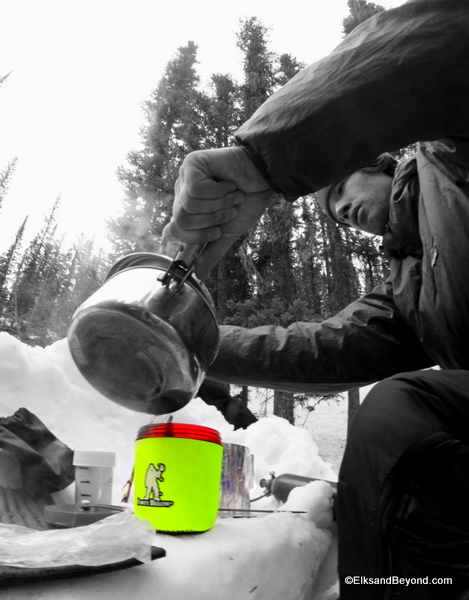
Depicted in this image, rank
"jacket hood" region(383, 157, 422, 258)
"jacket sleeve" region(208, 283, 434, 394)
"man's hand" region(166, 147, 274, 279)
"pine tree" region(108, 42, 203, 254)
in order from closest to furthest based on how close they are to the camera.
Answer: "man's hand" region(166, 147, 274, 279), "jacket hood" region(383, 157, 422, 258), "jacket sleeve" region(208, 283, 434, 394), "pine tree" region(108, 42, 203, 254)

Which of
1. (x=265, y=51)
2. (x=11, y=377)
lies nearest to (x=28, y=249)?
(x=265, y=51)

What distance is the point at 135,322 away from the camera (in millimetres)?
989

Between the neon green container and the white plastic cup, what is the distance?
0.46m

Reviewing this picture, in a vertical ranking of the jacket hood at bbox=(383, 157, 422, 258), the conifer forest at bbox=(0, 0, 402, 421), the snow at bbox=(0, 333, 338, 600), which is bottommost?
the snow at bbox=(0, 333, 338, 600)

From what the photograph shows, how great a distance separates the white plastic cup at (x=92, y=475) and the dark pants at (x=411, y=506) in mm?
885

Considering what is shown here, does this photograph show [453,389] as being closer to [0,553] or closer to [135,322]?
[135,322]

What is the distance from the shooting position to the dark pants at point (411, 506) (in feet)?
3.28

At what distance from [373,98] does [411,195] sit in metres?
1.03

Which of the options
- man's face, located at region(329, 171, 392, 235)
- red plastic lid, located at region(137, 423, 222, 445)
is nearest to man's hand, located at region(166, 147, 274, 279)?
red plastic lid, located at region(137, 423, 222, 445)

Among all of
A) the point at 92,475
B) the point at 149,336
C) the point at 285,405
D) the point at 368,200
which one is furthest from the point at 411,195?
the point at 285,405

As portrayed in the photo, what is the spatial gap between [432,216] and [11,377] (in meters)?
2.06

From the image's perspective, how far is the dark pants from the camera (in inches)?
39.4

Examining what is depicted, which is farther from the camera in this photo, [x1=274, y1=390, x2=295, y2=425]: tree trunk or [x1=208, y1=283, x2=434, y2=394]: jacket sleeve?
[x1=274, y1=390, x2=295, y2=425]: tree trunk

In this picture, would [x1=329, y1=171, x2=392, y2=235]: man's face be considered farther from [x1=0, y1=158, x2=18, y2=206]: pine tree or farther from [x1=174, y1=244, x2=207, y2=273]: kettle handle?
[x1=0, y1=158, x2=18, y2=206]: pine tree
